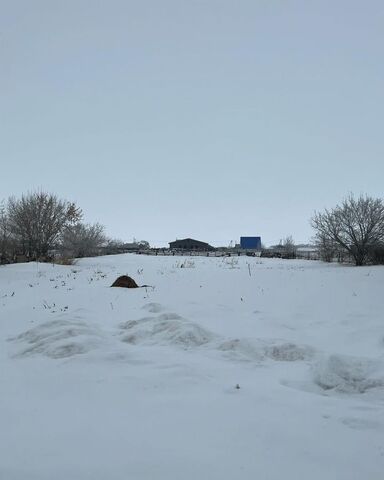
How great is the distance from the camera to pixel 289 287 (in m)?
13.5

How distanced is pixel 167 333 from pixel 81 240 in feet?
146

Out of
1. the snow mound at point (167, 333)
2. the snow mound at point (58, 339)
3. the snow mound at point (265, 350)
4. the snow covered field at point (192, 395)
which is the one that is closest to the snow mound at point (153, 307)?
the snow covered field at point (192, 395)

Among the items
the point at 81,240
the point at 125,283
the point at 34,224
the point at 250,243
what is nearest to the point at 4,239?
the point at 34,224

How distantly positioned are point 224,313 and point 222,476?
254 inches

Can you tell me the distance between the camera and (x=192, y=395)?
14.8 ft

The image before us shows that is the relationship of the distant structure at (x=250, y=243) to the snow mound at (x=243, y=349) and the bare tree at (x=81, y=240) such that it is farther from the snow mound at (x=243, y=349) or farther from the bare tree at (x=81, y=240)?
the snow mound at (x=243, y=349)

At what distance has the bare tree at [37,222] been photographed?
37781mm

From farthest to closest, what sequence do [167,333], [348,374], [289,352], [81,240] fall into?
[81,240]
[167,333]
[289,352]
[348,374]

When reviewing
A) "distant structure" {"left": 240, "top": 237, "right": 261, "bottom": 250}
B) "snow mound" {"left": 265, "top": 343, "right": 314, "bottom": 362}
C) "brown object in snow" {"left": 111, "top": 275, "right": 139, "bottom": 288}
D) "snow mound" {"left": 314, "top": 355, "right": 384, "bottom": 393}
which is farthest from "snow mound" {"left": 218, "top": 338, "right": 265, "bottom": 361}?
"distant structure" {"left": 240, "top": 237, "right": 261, "bottom": 250}

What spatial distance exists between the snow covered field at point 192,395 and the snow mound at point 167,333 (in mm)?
33

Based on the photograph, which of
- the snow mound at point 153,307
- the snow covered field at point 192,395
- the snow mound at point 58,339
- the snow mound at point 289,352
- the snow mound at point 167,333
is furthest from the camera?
the snow mound at point 153,307

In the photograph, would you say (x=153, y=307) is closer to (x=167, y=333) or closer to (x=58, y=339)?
(x=167, y=333)

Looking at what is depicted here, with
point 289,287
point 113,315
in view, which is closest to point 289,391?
point 113,315

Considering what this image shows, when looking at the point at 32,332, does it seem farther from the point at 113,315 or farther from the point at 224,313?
the point at 224,313
